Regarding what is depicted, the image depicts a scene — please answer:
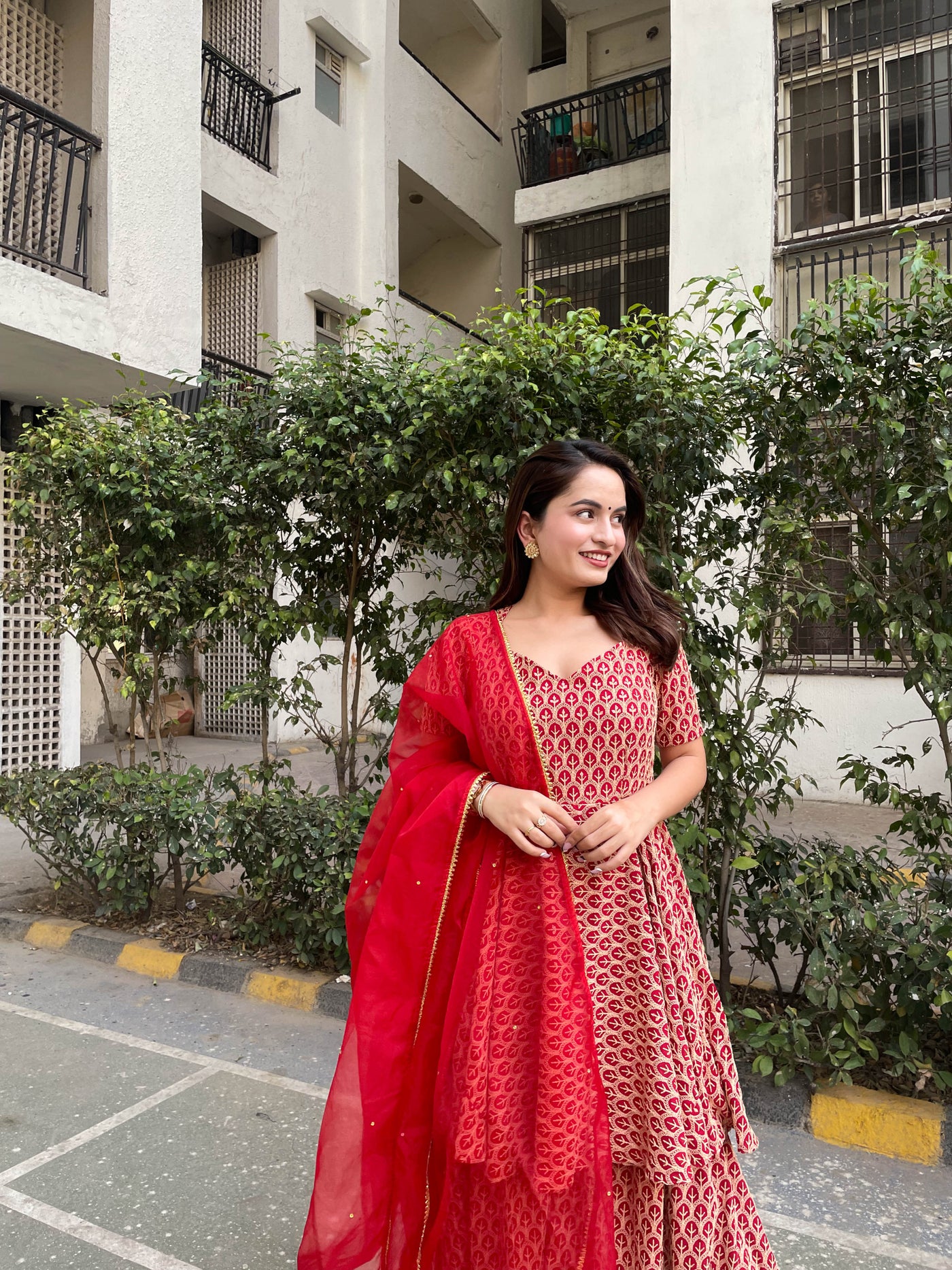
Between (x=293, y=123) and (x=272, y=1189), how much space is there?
11.8 meters

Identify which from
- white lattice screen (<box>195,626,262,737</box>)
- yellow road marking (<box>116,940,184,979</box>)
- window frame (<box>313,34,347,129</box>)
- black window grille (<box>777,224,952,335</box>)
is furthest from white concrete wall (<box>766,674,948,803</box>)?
window frame (<box>313,34,347,129</box>)

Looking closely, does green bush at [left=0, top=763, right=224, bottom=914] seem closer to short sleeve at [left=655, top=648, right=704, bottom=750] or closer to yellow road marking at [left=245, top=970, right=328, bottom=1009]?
yellow road marking at [left=245, top=970, right=328, bottom=1009]

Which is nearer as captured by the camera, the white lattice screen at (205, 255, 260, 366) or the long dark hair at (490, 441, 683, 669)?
the long dark hair at (490, 441, 683, 669)

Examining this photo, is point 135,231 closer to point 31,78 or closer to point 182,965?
point 31,78

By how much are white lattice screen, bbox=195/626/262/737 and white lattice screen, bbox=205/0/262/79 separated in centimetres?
681

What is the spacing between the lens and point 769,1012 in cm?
329

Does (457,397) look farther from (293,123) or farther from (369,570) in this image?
(293,123)

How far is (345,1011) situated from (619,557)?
8.40ft

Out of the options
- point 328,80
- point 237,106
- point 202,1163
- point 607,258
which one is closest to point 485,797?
point 202,1163

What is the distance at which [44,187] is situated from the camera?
765cm

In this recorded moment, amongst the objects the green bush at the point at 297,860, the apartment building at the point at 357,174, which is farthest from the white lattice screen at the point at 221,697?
the green bush at the point at 297,860

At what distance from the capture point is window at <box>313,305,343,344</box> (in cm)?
1201

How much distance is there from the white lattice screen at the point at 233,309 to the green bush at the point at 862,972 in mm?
9936

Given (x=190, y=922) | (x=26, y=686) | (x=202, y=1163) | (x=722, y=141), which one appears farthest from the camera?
(x=26, y=686)
